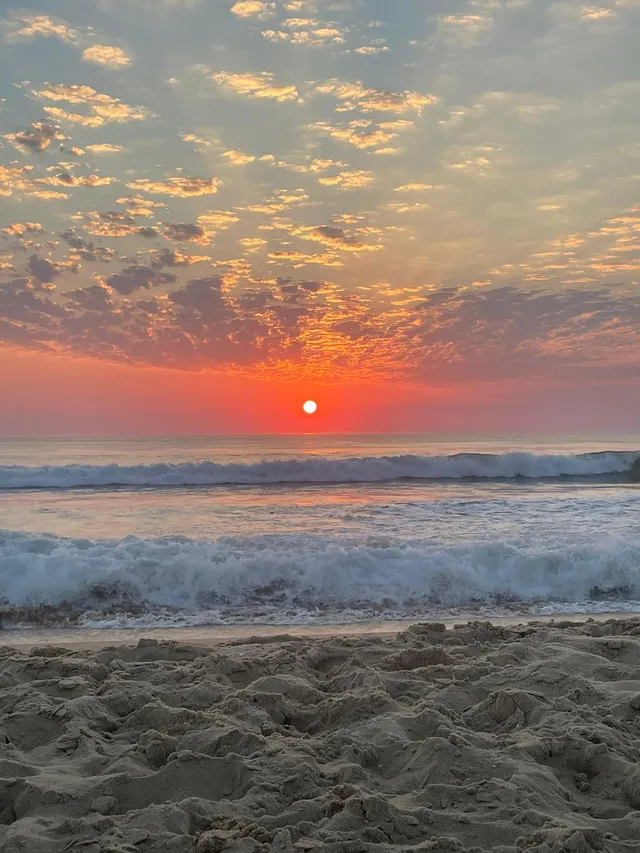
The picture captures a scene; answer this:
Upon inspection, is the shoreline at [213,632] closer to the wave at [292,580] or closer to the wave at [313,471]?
the wave at [292,580]

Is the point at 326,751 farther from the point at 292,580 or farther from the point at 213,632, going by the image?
the point at 292,580

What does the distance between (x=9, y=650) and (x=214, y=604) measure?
2.87m

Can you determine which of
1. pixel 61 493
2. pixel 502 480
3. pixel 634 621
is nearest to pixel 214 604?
pixel 634 621

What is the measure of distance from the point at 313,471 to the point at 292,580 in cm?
1736

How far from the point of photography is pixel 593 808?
245 centimetres

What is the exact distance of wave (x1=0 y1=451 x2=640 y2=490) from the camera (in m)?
23.2

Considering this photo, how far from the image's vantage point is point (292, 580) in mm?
7637

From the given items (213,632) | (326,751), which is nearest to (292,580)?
(213,632)

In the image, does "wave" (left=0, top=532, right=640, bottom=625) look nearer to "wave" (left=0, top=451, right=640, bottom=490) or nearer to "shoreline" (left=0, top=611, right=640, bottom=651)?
"shoreline" (left=0, top=611, right=640, bottom=651)

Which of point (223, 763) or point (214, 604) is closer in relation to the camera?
point (223, 763)

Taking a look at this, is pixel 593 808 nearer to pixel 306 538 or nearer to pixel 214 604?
pixel 214 604

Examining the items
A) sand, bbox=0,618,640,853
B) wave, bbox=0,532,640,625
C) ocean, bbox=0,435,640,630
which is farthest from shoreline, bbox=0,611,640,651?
sand, bbox=0,618,640,853

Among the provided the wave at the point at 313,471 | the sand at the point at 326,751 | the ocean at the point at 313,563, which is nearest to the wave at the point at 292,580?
the ocean at the point at 313,563

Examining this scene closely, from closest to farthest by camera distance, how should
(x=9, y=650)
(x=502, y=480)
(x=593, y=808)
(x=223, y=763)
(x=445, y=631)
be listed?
(x=593, y=808) → (x=223, y=763) → (x=9, y=650) → (x=445, y=631) → (x=502, y=480)
